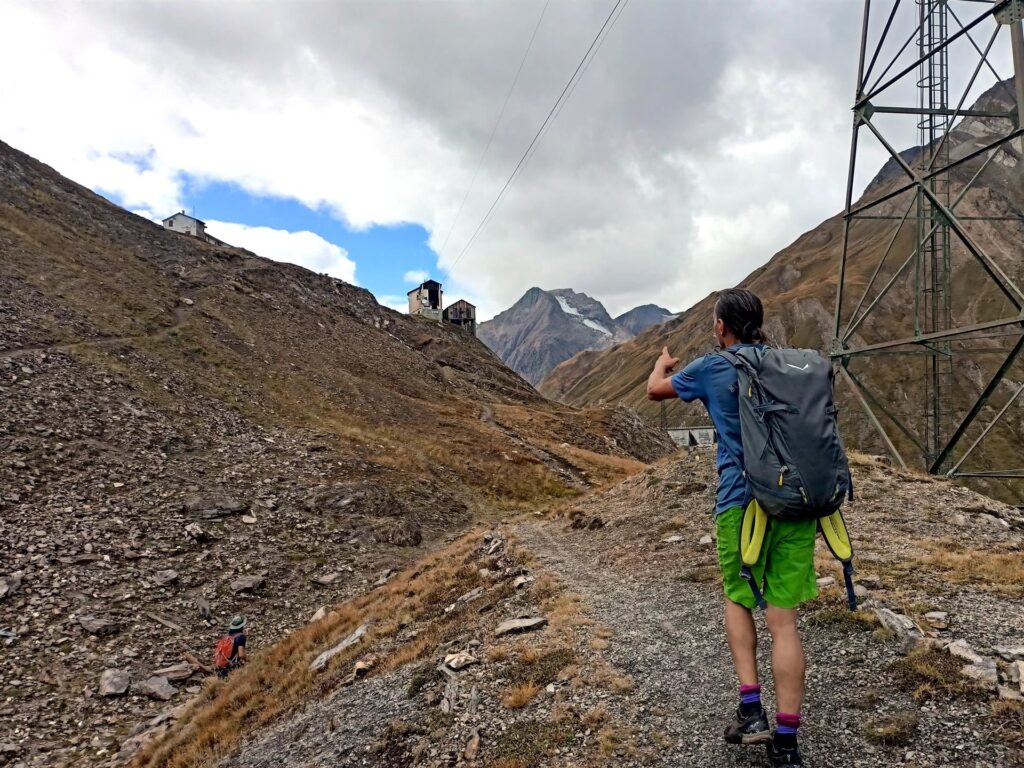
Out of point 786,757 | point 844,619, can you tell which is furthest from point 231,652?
point 786,757

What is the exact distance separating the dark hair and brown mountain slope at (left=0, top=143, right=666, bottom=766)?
13.8m

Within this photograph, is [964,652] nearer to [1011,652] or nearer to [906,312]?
[1011,652]

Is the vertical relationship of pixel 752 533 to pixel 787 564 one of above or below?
above

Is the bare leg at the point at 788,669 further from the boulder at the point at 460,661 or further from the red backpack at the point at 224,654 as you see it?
the red backpack at the point at 224,654

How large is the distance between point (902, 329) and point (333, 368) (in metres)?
168

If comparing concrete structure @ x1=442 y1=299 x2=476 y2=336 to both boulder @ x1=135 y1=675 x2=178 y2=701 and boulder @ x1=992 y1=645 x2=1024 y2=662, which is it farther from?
boulder @ x1=992 y1=645 x2=1024 y2=662

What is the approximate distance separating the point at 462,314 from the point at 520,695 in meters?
104

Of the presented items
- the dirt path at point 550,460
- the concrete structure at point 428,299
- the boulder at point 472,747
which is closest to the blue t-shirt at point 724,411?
the boulder at point 472,747

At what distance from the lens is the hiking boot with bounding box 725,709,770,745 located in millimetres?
4230

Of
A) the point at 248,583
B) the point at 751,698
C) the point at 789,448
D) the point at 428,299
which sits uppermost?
the point at 428,299

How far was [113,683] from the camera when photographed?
1308 centimetres

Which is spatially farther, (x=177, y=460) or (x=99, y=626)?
(x=177, y=460)

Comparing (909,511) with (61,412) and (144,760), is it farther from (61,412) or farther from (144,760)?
(61,412)

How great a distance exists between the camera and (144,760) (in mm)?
10469
